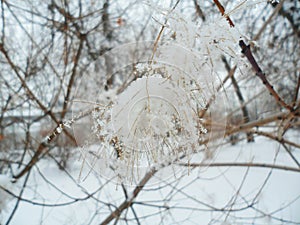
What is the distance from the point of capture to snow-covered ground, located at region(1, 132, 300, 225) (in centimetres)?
61

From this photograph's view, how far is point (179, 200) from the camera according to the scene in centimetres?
71

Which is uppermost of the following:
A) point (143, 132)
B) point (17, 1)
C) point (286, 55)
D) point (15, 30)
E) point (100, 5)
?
point (286, 55)

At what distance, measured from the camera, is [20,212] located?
0.70 meters

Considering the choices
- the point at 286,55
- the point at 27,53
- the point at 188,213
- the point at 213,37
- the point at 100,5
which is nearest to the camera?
the point at 213,37

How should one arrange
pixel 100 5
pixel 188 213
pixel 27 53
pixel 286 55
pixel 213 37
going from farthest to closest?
1. pixel 286 55
2. pixel 100 5
3. pixel 27 53
4. pixel 188 213
5. pixel 213 37

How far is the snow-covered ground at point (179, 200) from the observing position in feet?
2.02

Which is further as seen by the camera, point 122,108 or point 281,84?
point 281,84

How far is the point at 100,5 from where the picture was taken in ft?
3.50

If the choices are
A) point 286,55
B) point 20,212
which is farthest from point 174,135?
point 286,55

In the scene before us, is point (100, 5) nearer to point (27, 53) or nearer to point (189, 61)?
point (27, 53)

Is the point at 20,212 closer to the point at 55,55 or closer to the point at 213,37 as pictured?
the point at 55,55

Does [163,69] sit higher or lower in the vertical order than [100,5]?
lower

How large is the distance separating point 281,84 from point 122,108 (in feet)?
4.91

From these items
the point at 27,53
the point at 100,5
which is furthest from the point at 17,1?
the point at 100,5
